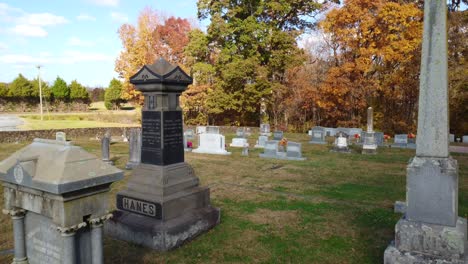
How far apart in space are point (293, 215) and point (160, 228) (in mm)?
3202

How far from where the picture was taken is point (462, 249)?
445 cm

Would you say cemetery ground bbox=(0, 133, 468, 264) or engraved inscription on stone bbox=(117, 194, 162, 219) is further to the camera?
engraved inscription on stone bbox=(117, 194, 162, 219)

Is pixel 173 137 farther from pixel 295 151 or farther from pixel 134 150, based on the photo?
pixel 295 151

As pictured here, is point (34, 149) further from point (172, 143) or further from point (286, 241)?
point (286, 241)

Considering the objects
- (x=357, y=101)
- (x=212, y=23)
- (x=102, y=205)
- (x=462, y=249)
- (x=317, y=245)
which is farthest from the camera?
(x=212, y=23)

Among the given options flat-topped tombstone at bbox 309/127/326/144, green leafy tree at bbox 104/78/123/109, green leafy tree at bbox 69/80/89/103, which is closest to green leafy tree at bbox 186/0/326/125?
flat-topped tombstone at bbox 309/127/326/144

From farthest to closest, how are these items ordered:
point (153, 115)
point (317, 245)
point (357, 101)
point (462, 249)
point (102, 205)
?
point (357, 101), point (153, 115), point (317, 245), point (462, 249), point (102, 205)

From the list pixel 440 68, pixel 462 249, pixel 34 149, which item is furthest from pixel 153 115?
pixel 462 249

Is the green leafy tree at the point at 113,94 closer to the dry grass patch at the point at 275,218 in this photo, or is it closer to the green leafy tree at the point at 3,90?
the green leafy tree at the point at 3,90

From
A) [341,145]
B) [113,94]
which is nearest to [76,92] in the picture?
[113,94]

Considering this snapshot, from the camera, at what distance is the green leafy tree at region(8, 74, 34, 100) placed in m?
56.1

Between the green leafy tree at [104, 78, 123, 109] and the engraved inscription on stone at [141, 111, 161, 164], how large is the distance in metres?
54.6

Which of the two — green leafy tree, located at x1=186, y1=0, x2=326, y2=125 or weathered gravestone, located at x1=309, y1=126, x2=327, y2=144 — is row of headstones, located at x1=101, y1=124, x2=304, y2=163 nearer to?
weathered gravestone, located at x1=309, y1=126, x2=327, y2=144

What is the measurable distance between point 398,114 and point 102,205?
29893mm
